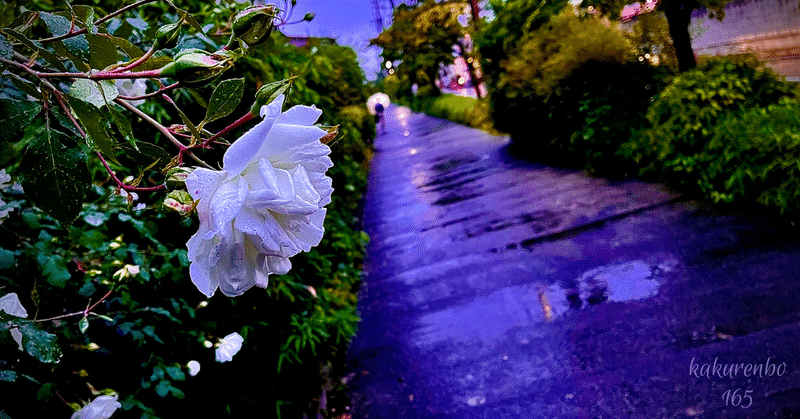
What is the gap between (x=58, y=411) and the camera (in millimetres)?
1324

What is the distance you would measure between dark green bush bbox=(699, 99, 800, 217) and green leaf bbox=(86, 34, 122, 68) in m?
4.27

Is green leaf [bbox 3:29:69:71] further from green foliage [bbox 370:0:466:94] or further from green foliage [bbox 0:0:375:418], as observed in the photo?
green foliage [bbox 370:0:466:94]

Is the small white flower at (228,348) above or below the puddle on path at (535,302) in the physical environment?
above

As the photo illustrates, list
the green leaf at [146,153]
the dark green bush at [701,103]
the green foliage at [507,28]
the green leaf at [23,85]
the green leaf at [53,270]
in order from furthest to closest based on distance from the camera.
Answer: the green foliage at [507,28], the dark green bush at [701,103], the green leaf at [53,270], the green leaf at [146,153], the green leaf at [23,85]

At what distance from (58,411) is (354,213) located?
6306mm

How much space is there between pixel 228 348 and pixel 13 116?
4.21ft

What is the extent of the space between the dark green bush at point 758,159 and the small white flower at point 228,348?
12.8 ft

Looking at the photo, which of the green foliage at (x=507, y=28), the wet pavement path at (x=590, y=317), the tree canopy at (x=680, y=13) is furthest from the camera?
the green foliage at (x=507, y=28)

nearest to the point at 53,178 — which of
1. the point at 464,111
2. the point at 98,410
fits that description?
the point at 98,410

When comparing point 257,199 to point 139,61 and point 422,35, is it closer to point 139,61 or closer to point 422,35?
point 139,61

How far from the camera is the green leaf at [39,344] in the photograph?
89 cm

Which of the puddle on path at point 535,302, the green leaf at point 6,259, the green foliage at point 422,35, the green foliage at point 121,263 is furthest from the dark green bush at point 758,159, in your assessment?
the green foliage at point 422,35

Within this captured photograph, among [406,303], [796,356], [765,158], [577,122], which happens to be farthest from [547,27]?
[796,356]

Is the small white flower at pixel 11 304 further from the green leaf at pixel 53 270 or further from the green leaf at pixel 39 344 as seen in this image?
the green leaf at pixel 53 270
